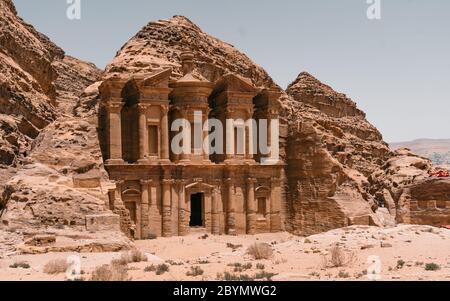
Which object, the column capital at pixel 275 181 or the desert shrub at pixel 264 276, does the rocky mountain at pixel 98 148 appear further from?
the desert shrub at pixel 264 276

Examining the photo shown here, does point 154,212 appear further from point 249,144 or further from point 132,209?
point 249,144

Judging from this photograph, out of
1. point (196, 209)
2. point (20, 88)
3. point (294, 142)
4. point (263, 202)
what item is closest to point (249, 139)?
point (294, 142)

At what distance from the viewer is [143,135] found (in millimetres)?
32344

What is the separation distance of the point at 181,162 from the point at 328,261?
17157 millimetres

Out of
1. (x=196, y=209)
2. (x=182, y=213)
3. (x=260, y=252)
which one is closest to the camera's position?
(x=260, y=252)

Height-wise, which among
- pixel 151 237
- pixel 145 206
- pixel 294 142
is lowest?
pixel 151 237

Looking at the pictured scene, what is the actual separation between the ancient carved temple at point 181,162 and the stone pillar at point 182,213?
0.06 meters

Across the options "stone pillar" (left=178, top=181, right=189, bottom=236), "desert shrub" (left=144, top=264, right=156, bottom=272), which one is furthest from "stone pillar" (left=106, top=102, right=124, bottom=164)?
"desert shrub" (left=144, top=264, right=156, bottom=272)

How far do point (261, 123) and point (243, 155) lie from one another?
304 cm

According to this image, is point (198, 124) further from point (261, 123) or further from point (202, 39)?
point (202, 39)

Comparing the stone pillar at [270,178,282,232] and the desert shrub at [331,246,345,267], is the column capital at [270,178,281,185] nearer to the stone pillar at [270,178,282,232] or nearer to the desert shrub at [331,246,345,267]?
the stone pillar at [270,178,282,232]

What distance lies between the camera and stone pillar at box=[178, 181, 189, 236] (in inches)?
1294

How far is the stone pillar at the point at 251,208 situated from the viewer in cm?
3506
